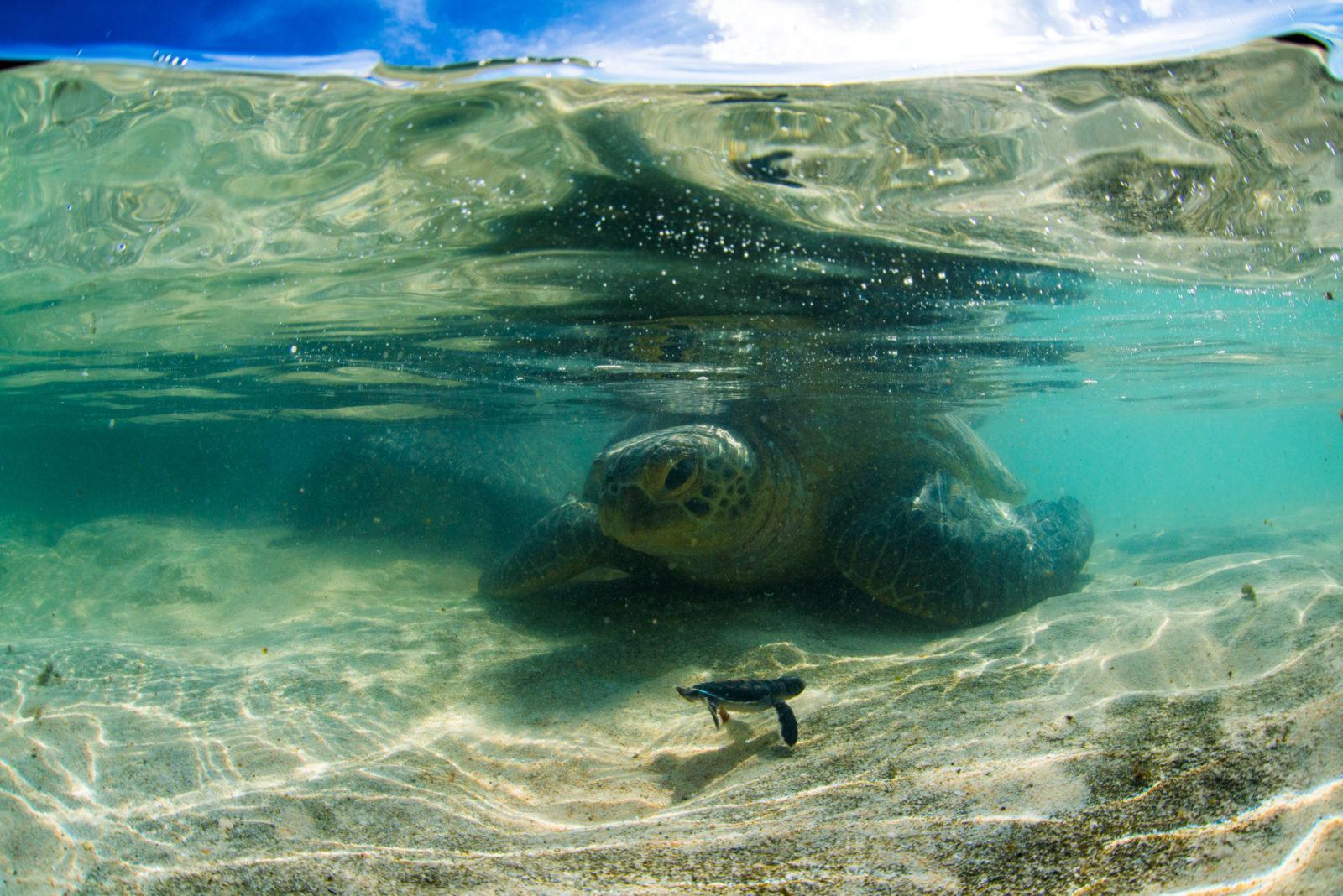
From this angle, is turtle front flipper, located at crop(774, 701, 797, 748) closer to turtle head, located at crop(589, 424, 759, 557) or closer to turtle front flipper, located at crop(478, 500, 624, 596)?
turtle head, located at crop(589, 424, 759, 557)

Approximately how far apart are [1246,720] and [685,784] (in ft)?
8.00

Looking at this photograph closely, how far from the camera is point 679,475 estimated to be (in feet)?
18.5

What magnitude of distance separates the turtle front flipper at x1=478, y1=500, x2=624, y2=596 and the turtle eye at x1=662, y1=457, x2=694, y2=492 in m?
1.30

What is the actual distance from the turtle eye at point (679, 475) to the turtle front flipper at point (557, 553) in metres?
1.30

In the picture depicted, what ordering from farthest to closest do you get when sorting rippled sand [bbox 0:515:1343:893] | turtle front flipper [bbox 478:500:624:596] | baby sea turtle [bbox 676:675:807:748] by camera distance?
turtle front flipper [bbox 478:500:624:596], baby sea turtle [bbox 676:675:807:748], rippled sand [bbox 0:515:1343:893]

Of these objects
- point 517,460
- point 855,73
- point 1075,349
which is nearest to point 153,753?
point 855,73

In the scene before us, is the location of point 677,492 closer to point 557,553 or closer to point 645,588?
point 557,553

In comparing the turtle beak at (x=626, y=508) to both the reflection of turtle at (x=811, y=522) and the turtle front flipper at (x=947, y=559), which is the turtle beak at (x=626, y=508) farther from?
the turtle front flipper at (x=947, y=559)

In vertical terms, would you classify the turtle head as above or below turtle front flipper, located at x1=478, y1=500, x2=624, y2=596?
above

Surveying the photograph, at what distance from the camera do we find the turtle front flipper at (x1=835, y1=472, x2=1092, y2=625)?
589 cm

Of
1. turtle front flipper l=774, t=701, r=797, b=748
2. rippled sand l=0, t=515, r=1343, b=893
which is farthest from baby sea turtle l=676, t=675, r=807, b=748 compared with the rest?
rippled sand l=0, t=515, r=1343, b=893

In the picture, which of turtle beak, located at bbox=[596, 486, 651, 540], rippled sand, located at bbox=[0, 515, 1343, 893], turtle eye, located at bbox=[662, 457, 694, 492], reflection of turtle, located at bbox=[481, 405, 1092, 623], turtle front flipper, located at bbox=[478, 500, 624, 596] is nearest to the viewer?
rippled sand, located at bbox=[0, 515, 1343, 893]

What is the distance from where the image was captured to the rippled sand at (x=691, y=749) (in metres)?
2.08

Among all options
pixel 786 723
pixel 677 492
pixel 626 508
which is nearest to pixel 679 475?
pixel 677 492
